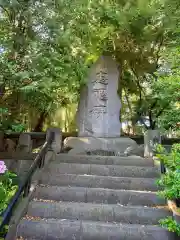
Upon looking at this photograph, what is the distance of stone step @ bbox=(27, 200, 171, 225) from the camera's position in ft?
15.5

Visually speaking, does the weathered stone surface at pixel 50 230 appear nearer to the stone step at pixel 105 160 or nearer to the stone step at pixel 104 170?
the stone step at pixel 104 170

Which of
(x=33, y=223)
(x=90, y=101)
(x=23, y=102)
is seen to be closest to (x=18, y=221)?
(x=33, y=223)

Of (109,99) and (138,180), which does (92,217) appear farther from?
(109,99)

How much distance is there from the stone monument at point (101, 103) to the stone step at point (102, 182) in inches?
123

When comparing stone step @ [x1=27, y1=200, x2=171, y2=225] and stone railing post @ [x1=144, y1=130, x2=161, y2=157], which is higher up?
stone railing post @ [x1=144, y1=130, x2=161, y2=157]

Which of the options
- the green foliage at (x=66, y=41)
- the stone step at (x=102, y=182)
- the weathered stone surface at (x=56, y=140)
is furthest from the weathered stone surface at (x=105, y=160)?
the green foliage at (x=66, y=41)

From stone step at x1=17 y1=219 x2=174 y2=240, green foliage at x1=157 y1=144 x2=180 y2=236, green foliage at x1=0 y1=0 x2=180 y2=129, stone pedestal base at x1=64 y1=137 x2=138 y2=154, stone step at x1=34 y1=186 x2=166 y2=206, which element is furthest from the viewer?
stone pedestal base at x1=64 y1=137 x2=138 y2=154

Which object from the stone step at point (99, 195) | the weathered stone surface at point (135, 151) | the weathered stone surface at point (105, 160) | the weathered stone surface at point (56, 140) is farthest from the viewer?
the weathered stone surface at point (135, 151)

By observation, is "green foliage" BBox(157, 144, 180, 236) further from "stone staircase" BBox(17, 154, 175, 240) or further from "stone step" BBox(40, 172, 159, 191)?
"stone step" BBox(40, 172, 159, 191)

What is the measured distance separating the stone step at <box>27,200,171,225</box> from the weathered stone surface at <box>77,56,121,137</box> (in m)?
4.47

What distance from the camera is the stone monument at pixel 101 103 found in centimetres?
929

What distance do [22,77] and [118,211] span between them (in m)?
3.23

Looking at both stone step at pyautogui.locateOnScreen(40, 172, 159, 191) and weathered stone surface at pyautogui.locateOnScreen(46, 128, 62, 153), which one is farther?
weathered stone surface at pyautogui.locateOnScreen(46, 128, 62, 153)

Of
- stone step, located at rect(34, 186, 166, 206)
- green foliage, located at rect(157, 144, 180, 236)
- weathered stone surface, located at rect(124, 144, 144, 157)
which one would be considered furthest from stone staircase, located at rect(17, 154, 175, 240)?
weathered stone surface, located at rect(124, 144, 144, 157)
